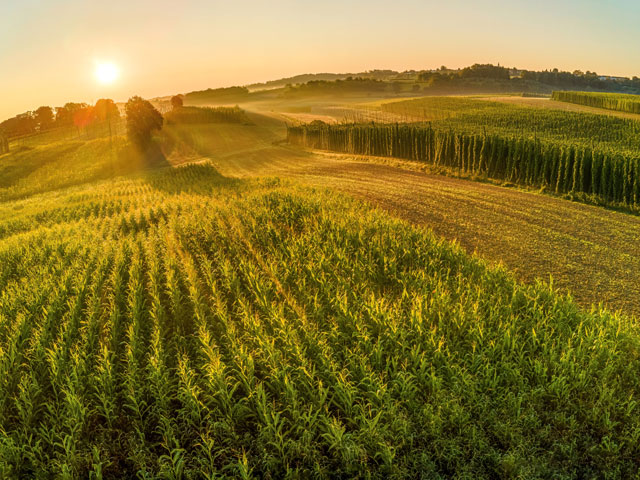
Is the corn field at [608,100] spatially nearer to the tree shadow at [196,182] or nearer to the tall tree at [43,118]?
the tree shadow at [196,182]

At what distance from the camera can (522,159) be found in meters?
24.1

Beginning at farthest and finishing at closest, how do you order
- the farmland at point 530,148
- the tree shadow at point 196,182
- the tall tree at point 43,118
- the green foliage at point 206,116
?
the tall tree at point 43,118 → the green foliage at point 206,116 → the tree shadow at point 196,182 → the farmland at point 530,148

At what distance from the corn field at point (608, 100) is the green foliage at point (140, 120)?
268 ft

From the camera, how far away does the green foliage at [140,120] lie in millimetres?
64125

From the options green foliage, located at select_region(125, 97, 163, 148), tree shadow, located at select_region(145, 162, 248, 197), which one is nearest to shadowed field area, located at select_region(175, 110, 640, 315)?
tree shadow, located at select_region(145, 162, 248, 197)

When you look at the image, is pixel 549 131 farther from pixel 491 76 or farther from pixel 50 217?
pixel 491 76

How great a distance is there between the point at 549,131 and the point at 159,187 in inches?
1633

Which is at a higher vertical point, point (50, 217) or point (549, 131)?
point (549, 131)

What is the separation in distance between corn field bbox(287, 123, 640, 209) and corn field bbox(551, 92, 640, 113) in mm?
51543

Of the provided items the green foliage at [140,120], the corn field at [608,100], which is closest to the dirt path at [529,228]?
the green foliage at [140,120]

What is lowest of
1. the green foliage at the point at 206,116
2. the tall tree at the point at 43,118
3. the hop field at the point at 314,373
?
the hop field at the point at 314,373

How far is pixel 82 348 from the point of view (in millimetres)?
7160

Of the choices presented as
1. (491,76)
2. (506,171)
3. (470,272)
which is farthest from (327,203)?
(491,76)

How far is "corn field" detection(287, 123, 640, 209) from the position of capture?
19078mm
